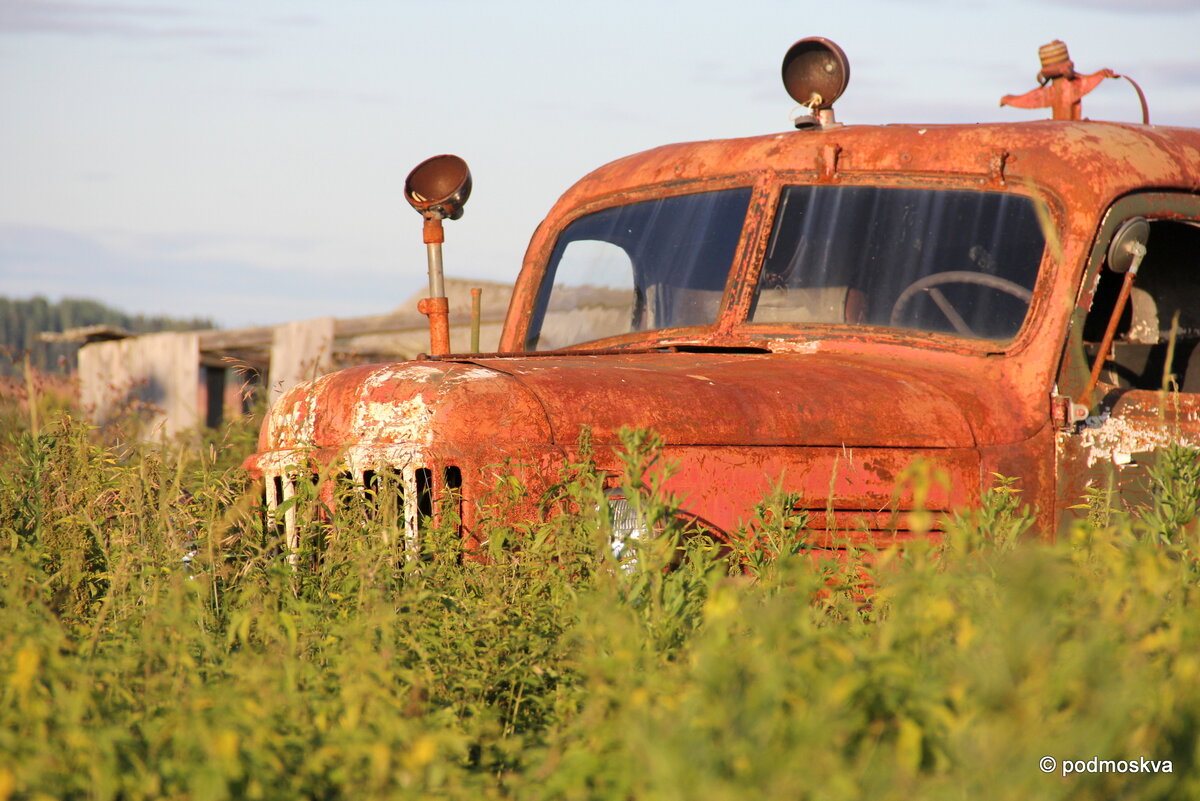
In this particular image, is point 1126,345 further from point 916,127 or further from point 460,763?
point 460,763

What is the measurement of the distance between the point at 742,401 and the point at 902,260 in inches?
42.6

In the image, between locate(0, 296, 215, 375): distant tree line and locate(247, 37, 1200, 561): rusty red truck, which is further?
locate(0, 296, 215, 375): distant tree line

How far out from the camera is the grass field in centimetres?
175

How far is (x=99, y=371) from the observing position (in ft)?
45.0

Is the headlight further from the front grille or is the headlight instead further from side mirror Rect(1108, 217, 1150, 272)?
side mirror Rect(1108, 217, 1150, 272)

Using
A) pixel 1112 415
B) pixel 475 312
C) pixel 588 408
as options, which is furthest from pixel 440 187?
pixel 1112 415

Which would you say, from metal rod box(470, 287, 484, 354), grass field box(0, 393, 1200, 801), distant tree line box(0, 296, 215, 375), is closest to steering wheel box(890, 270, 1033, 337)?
grass field box(0, 393, 1200, 801)

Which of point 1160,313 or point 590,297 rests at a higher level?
point 590,297

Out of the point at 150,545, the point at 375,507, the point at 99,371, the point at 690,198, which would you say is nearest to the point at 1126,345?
the point at 690,198

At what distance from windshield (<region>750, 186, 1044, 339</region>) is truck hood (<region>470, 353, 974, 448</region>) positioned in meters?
0.35

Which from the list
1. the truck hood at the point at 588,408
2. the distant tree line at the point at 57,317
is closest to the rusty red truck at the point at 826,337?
the truck hood at the point at 588,408

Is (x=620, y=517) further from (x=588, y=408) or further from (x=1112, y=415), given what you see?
(x=1112, y=415)

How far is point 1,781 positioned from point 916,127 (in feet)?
12.6

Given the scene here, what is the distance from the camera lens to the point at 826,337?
14.5ft
